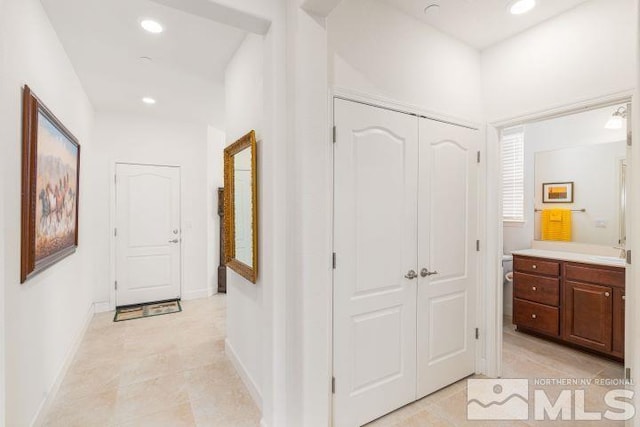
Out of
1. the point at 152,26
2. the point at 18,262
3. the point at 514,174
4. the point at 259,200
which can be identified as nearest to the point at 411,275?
the point at 259,200

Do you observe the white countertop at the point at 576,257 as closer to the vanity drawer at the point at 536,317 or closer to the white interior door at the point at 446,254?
the vanity drawer at the point at 536,317

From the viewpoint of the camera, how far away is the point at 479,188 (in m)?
2.53

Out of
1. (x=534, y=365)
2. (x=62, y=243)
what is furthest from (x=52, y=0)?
(x=534, y=365)

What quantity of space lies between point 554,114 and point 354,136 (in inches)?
58.9

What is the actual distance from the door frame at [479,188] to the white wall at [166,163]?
3610mm

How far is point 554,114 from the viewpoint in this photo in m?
2.19

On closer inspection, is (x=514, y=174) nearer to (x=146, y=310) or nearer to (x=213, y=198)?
(x=213, y=198)

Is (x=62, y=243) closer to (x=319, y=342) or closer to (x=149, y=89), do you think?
(x=149, y=89)

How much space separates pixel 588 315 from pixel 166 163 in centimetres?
536

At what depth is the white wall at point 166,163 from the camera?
14.0 ft

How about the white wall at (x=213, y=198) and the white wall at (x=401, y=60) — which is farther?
the white wall at (x=213, y=198)

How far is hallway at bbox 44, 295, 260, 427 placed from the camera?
2.08 meters

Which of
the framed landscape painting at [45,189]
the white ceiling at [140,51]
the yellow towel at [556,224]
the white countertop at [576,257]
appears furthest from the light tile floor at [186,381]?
the white ceiling at [140,51]

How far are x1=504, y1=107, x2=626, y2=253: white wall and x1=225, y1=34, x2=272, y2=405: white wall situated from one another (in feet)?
9.62
